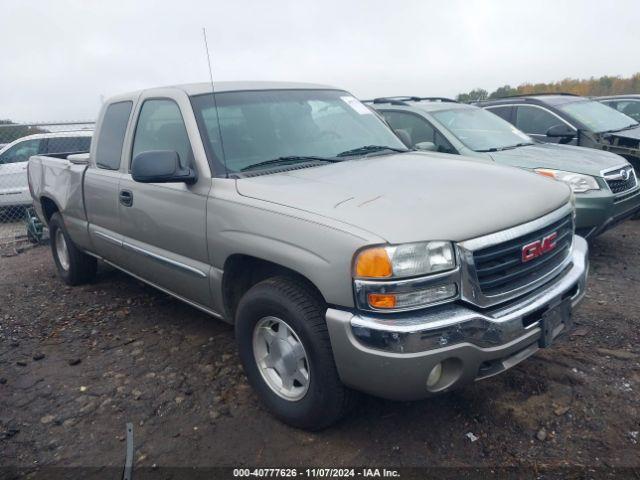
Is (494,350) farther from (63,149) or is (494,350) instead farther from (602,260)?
(63,149)

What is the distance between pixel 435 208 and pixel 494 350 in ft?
2.33

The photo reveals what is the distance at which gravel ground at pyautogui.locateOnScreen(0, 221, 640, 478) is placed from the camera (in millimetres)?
2775

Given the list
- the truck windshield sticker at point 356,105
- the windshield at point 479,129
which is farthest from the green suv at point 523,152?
the truck windshield sticker at point 356,105

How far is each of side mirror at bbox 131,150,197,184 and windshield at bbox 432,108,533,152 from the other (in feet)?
12.1

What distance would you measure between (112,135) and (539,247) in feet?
11.4

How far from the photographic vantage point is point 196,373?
3691 millimetres

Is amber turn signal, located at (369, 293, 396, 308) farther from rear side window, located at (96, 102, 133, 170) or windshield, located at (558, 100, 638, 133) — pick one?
windshield, located at (558, 100, 638, 133)

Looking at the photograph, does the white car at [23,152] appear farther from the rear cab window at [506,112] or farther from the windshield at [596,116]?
the windshield at [596,116]

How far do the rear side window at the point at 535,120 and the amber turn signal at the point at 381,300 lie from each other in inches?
242

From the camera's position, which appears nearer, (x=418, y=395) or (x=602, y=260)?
(x=418, y=395)

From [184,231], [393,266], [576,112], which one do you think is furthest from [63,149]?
[393,266]

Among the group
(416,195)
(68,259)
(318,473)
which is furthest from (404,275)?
(68,259)

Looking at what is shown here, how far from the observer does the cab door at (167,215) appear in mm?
3373

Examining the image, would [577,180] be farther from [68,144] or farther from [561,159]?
[68,144]
